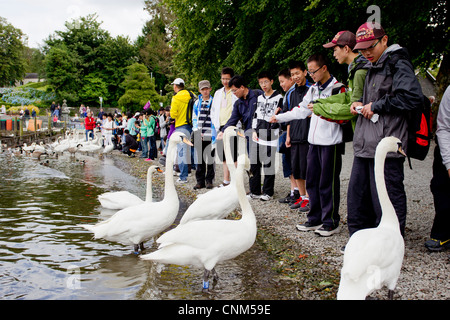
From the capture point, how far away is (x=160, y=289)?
13.7 ft

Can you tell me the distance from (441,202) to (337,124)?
1.66 meters

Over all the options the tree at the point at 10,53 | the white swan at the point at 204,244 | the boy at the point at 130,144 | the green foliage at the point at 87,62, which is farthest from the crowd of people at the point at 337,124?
the tree at the point at 10,53

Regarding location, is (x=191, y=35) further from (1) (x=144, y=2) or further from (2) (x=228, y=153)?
(1) (x=144, y=2)

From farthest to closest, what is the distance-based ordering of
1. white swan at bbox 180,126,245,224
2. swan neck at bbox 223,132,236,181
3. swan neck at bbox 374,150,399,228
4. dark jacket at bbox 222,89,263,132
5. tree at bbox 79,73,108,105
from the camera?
tree at bbox 79,73,108,105, dark jacket at bbox 222,89,263,132, swan neck at bbox 223,132,236,181, white swan at bbox 180,126,245,224, swan neck at bbox 374,150,399,228

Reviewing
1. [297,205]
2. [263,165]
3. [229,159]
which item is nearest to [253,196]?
[263,165]

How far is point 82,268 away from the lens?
15.9ft

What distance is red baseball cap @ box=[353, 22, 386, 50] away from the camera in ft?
14.8

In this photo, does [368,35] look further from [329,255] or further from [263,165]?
[263,165]

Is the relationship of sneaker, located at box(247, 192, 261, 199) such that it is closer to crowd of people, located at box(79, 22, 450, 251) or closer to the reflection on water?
crowd of people, located at box(79, 22, 450, 251)

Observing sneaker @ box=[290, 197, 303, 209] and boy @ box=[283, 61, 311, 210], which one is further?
sneaker @ box=[290, 197, 303, 209]

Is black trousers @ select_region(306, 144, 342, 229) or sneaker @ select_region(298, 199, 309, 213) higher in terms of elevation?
black trousers @ select_region(306, 144, 342, 229)

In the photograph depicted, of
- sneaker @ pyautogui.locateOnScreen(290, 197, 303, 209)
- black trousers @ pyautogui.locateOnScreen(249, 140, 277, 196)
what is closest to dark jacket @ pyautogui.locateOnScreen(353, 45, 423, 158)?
sneaker @ pyautogui.locateOnScreen(290, 197, 303, 209)

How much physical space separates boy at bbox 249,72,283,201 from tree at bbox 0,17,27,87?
236 feet
